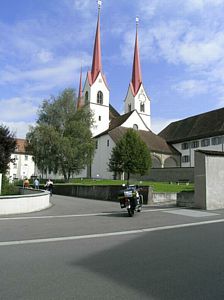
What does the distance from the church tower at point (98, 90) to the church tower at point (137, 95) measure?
7.22 m

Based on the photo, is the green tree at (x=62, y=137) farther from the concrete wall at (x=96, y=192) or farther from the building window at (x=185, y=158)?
the building window at (x=185, y=158)

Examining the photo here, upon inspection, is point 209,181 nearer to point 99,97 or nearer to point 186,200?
point 186,200

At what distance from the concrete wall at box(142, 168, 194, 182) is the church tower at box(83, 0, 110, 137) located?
2230 centimetres

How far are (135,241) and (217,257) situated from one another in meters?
2.49

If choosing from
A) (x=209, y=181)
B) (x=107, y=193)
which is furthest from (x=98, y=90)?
(x=209, y=181)

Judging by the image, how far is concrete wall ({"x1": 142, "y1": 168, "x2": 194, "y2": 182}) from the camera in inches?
2033

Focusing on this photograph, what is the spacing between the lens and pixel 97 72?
3142 inches

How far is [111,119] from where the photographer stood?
8475 centimetres

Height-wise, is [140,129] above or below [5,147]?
above

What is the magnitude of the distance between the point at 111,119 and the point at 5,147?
5878 centimetres

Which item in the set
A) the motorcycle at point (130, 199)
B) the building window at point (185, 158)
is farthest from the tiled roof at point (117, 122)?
the motorcycle at point (130, 199)

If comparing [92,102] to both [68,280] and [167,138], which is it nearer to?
[167,138]

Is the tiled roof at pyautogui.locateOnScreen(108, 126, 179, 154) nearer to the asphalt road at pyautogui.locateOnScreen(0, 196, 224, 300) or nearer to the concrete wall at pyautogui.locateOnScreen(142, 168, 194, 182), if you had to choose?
the concrete wall at pyautogui.locateOnScreen(142, 168, 194, 182)

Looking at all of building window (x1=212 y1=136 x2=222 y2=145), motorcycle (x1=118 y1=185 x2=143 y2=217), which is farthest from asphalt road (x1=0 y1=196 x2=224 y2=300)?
building window (x1=212 y1=136 x2=222 y2=145)
